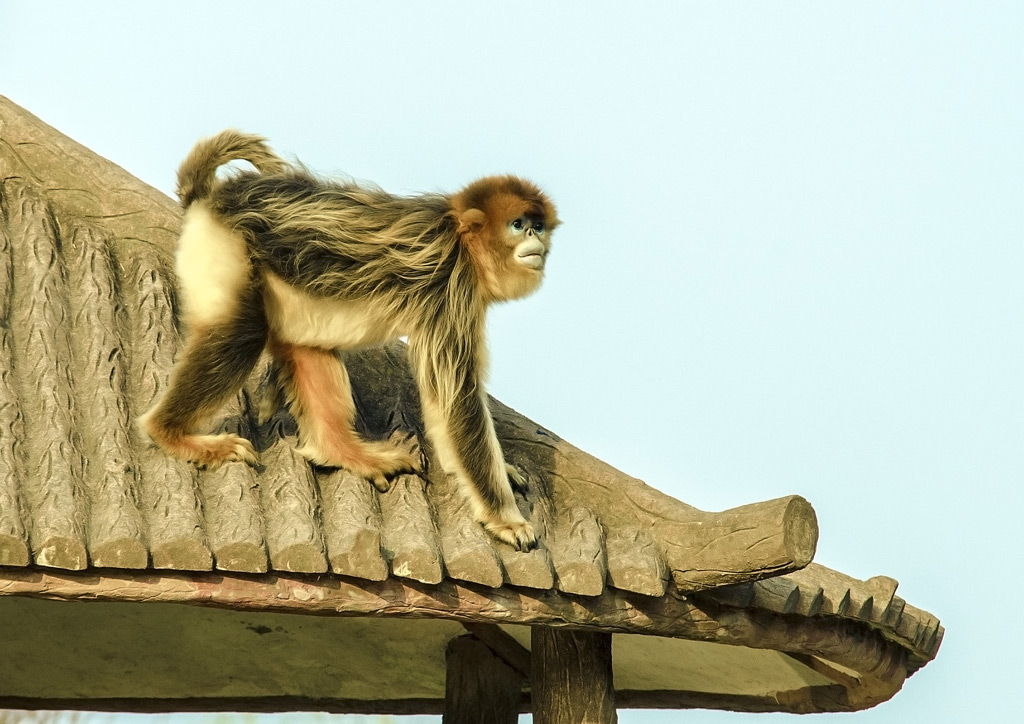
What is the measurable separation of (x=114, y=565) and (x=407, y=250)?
6.12 ft

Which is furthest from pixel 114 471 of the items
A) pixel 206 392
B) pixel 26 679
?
pixel 26 679

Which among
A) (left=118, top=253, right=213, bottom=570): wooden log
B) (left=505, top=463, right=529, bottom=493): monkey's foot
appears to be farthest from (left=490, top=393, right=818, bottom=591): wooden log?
(left=118, top=253, right=213, bottom=570): wooden log

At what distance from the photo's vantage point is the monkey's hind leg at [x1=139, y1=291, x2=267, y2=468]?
16.4 ft

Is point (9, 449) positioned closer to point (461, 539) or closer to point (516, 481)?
point (461, 539)

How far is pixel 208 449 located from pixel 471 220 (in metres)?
1.44

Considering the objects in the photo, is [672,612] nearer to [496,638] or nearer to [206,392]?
[496,638]

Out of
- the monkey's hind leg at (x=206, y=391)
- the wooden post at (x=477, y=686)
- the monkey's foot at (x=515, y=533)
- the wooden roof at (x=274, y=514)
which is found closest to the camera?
the wooden roof at (x=274, y=514)

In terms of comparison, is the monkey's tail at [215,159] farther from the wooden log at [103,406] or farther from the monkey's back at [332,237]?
the wooden log at [103,406]

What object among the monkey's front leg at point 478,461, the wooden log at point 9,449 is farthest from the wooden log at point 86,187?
the monkey's front leg at point 478,461

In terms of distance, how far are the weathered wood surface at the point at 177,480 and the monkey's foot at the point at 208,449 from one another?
2.0 inches

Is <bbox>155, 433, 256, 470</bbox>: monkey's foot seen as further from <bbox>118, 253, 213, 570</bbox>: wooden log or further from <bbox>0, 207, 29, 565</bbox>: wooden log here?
<bbox>0, 207, 29, 565</bbox>: wooden log

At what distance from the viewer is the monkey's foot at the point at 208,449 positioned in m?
4.95

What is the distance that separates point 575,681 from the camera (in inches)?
211

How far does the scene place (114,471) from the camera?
15.2 ft
